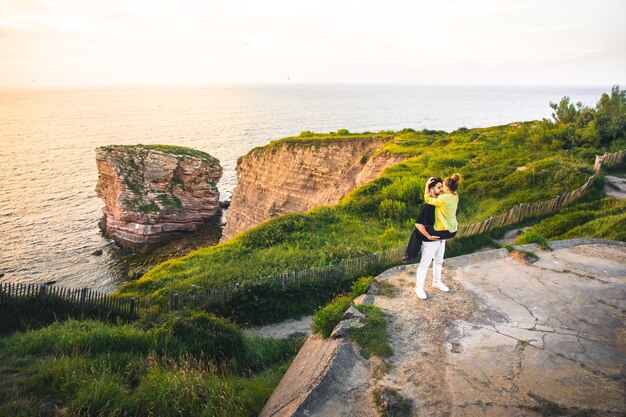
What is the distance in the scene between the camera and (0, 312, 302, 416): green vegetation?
5.91 meters

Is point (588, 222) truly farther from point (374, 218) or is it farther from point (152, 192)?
point (152, 192)

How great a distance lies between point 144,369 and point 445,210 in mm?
7119

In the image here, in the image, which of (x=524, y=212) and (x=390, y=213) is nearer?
(x=524, y=212)

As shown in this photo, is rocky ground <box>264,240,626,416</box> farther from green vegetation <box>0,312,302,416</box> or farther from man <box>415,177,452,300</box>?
green vegetation <box>0,312,302,416</box>

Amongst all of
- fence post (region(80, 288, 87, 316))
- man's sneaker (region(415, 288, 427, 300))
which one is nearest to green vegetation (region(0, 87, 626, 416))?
fence post (region(80, 288, 87, 316))

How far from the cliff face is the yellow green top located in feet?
85.1

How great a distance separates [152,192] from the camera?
43000 millimetres

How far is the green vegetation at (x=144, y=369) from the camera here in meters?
5.91

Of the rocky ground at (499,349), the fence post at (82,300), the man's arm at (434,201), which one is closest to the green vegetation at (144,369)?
the rocky ground at (499,349)

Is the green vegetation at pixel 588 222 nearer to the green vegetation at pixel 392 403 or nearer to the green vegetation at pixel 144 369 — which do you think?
the green vegetation at pixel 392 403

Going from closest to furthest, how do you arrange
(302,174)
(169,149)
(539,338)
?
(539,338)
(302,174)
(169,149)

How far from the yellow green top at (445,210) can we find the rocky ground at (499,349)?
187cm

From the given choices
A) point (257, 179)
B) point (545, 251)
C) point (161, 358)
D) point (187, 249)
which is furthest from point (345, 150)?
point (161, 358)

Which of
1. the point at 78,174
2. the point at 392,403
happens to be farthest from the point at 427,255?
the point at 78,174
